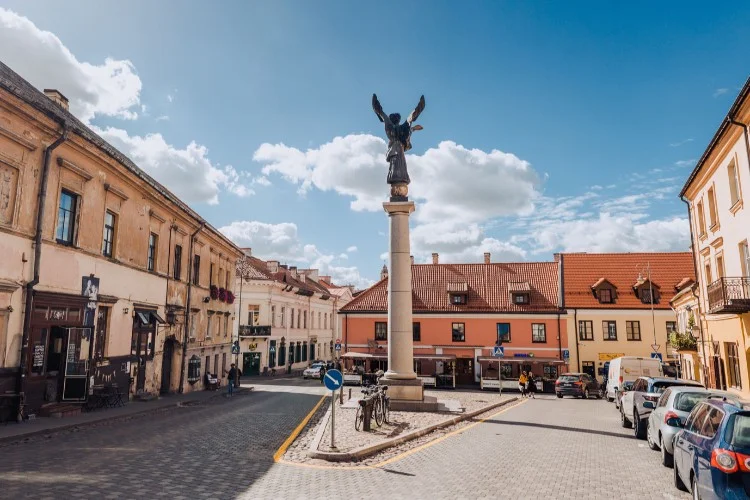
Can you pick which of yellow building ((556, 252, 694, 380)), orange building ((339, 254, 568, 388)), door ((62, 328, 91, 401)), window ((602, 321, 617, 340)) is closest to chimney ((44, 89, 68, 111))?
door ((62, 328, 91, 401))

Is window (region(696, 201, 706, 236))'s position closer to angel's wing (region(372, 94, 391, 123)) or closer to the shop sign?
angel's wing (region(372, 94, 391, 123))

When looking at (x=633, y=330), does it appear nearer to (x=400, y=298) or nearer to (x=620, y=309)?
(x=620, y=309)

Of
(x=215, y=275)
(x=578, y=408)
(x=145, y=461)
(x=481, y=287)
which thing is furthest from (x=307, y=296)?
(x=145, y=461)

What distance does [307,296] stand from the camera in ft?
188

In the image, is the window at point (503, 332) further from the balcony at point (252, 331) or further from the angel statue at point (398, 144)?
the angel statue at point (398, 144)

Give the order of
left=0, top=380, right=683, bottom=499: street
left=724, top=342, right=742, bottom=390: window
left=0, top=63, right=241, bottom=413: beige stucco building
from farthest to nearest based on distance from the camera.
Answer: left=724, top=342, right=742, bottom=390: window < left=0, top=63, right=241, bottom=413: beige stucco building < left=0, top=380, right=683, bottom=499: street

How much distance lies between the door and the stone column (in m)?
10.1

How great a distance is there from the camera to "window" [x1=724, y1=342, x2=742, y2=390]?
19.8m

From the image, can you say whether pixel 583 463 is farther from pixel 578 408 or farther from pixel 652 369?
pixel 652 369

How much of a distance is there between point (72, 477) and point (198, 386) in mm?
21488

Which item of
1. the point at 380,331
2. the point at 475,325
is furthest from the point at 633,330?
the point at 380,331

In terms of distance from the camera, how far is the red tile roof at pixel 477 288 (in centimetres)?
4281

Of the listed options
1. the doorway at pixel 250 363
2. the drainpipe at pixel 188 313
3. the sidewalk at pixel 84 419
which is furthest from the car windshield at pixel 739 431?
the doorway at pixel 250 363

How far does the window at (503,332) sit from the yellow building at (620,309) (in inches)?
179
